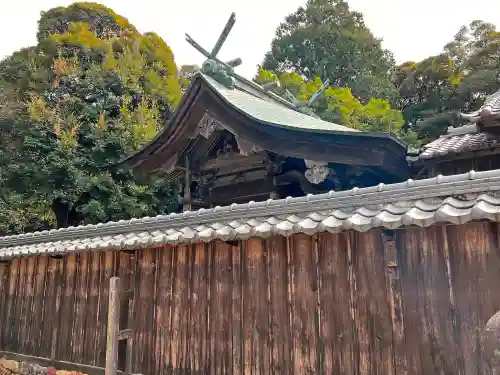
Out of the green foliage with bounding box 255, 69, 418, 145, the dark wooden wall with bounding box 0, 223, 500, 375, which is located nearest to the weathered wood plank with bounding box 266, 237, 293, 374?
the dark wooden wall with bounding box 0, 223, 500, 375

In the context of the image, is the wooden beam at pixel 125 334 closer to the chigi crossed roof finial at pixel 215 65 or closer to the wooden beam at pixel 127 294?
the wooden beam at pixel 127 294

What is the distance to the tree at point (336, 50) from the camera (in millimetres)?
31484

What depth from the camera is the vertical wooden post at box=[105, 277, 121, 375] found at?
5.21 meters

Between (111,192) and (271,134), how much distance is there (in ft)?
49.2

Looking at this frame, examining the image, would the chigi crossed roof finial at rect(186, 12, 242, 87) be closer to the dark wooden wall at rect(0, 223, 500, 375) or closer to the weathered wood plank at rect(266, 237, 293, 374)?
the dark wooden wall at rect(0, 223, 500, 375)

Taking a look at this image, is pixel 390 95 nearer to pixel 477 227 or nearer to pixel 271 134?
pixel 271 134

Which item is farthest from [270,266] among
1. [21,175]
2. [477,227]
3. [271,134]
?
[21,175]

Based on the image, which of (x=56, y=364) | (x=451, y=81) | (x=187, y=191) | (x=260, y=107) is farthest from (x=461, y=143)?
(x=451, y=81)

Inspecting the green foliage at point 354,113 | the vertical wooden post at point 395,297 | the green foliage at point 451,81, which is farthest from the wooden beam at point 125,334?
the green foliage at point 451,81

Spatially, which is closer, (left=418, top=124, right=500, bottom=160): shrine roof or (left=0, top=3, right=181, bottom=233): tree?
(left=418, top=124, right=500, bottom=160): shrine roof

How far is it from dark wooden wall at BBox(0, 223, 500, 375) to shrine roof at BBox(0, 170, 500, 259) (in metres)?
0.33

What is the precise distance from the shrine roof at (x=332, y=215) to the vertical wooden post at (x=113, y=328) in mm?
632

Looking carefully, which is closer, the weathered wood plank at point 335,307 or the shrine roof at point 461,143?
the weathered wood plank at point 335,307

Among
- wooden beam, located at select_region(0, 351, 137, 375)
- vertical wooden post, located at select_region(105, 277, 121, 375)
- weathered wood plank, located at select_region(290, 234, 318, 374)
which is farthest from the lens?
wooden beam, located at select_region(0, 351, 137, 375)
